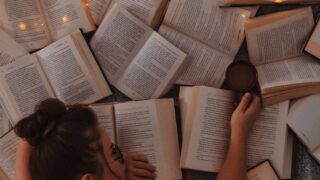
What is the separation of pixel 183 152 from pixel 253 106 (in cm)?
23

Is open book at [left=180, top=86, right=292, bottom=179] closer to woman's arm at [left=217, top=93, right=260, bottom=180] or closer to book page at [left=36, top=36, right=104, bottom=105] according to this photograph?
woman's arm at [left=217, top=93, right=260, bottom=180]

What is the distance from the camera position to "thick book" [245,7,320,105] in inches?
40.0

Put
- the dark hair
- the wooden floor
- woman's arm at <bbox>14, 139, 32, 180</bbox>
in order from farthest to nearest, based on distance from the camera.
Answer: the wooden floor, woman's arm at <bbox>14, 139, 32, 180</bbox>, the dark hair

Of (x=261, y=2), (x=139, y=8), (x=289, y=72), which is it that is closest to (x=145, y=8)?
(x=139, y=8)

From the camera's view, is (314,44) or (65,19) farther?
(65,19)

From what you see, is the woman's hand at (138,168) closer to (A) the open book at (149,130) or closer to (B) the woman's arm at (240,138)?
(A) the open book at (149,130)

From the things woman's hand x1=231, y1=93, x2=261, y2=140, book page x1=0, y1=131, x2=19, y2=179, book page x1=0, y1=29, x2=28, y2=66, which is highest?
book page x1=0, y1=29, x2=28, y2=66

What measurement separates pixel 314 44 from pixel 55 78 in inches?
28.8

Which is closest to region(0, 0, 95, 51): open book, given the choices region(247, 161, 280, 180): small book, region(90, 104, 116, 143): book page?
region(90, 104, 116, 143): book page

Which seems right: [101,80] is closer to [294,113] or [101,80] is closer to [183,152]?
[183,152]

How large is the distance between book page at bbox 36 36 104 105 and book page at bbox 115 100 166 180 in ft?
0.32

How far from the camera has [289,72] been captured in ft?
3.34

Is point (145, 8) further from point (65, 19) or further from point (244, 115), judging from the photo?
point (244, 115)

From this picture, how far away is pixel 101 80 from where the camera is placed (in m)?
1.09
